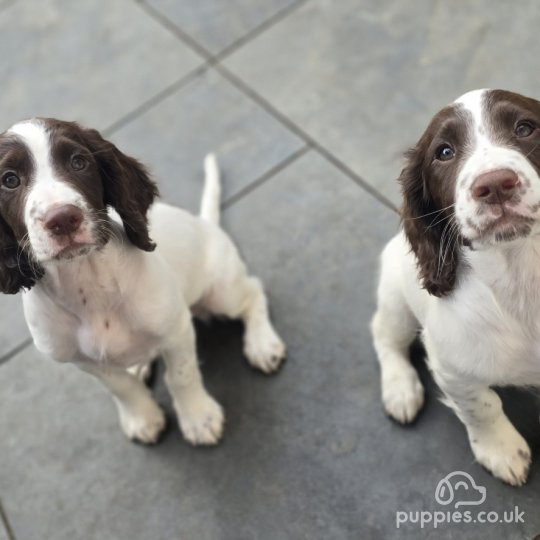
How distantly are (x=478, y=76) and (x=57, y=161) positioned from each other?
260cm

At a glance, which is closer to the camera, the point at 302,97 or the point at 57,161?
the point at 57,161

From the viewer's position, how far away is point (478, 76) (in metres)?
4.21

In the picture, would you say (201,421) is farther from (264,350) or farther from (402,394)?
(402,394)

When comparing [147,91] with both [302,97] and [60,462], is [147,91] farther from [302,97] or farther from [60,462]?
[60,462]

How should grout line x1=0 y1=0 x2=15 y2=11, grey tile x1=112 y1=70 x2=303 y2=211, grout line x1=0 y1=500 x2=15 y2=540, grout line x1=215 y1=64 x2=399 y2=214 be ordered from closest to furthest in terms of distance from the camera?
grout line x1=0 y1=500 x2=15 y2=540
grout line x1=215 y1=64 x2=399 y2=214
grey tile x1=112 y1=70 x2=303 y2=211
grout line x1=0 y1=0 x2=15 y2=11

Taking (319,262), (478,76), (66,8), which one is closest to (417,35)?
(478,76)

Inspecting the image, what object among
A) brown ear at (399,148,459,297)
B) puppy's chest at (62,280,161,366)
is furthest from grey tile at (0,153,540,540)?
brown ear at (399,148,459,297)

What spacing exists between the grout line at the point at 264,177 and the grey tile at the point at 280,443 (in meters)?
0.24

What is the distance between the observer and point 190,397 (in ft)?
10.9

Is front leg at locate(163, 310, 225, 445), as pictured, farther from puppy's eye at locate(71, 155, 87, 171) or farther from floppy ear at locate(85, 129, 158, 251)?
puppy's eye at locate(71, 155, 87, 171)

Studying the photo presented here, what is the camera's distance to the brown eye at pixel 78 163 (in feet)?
8.02

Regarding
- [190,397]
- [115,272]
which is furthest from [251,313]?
[115,272]

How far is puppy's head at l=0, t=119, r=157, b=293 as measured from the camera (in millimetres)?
2314

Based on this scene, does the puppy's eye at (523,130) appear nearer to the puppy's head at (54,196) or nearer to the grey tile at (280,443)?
the puppy's head at (54,196)
